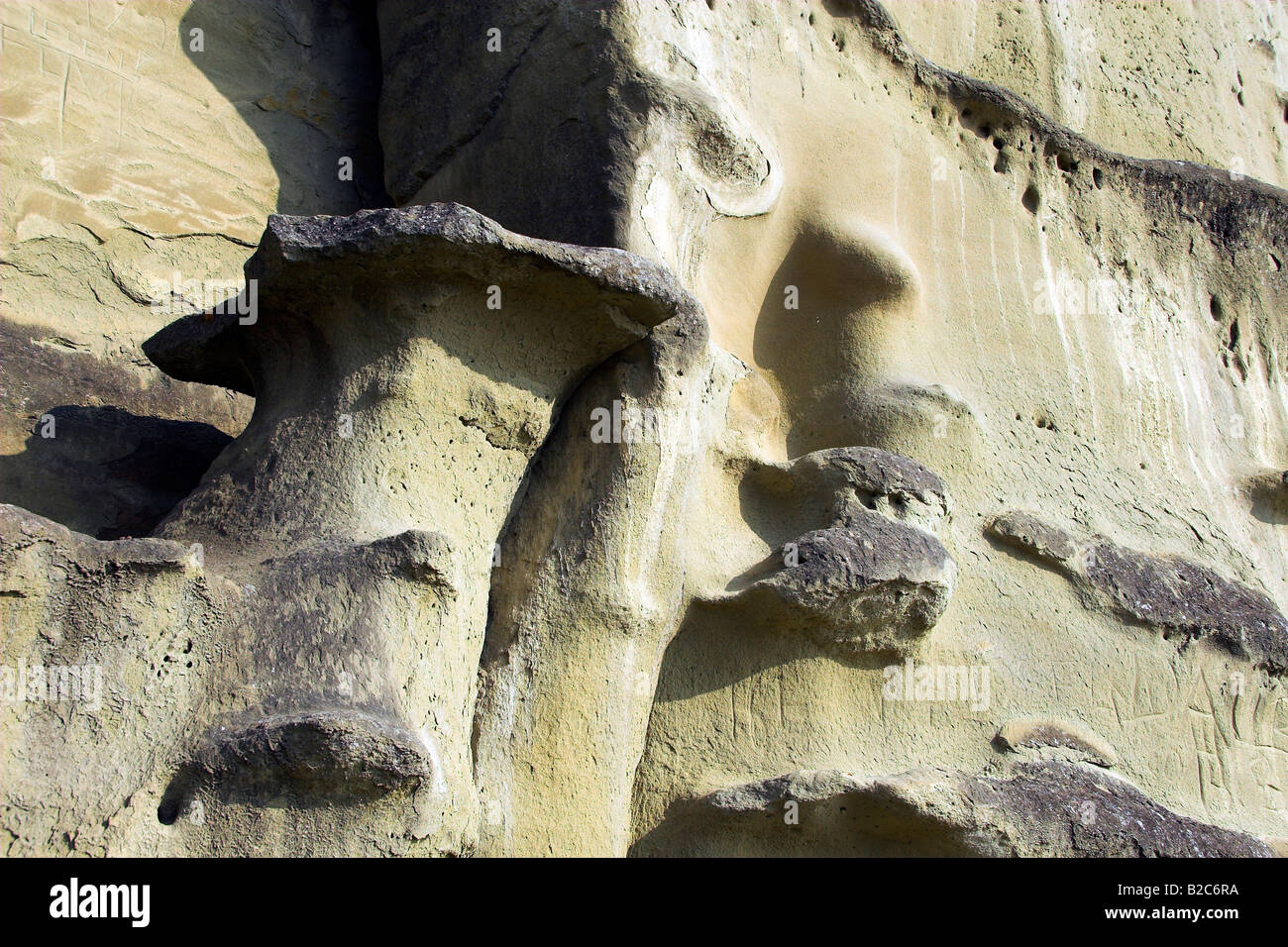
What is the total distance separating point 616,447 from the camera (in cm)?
223

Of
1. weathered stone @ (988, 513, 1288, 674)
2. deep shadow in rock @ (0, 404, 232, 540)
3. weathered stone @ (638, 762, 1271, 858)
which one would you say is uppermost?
deep shadow in rock @ (0, 404, 232, 540)

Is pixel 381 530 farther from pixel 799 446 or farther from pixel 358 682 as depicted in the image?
pixel 799 446

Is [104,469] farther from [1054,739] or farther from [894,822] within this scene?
[1054,739]

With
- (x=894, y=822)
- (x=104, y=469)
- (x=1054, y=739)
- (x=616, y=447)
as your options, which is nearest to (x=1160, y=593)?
(x=1054, y=739)

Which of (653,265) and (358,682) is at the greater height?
(653,265)

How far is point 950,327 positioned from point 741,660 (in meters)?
0.95

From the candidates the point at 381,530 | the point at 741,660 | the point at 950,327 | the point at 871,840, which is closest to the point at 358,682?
the point at 381,530

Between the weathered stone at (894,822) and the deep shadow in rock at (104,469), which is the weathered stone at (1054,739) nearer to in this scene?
the weathered stone at (894,822)

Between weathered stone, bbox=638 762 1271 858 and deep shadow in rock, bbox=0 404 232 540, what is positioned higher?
deep shadow in rock, bbox=0 404 232 540

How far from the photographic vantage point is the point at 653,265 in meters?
2.17

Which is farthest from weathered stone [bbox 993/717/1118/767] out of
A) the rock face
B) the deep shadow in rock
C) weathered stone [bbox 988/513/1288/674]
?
the deep shadow in rock

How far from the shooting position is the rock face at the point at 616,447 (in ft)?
5.88

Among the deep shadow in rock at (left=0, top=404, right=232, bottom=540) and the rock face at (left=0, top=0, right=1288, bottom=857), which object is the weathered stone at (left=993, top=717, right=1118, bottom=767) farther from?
the deep shadow in rock at (left=0, top=404, right=232, bottom=540)

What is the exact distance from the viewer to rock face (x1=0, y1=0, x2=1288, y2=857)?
1.79 meters
